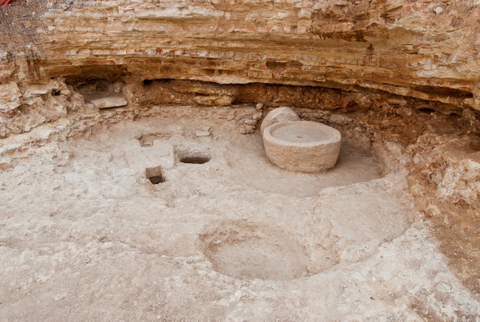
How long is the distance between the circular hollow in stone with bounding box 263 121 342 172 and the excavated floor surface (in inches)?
7.2

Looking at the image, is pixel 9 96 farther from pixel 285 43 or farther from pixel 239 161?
pixel 285 43

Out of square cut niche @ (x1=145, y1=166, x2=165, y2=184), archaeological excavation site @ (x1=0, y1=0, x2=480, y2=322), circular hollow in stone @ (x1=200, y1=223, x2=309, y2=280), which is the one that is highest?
archaeological excavation site @ (x1=0, y1=0, x2=480, y2=322)

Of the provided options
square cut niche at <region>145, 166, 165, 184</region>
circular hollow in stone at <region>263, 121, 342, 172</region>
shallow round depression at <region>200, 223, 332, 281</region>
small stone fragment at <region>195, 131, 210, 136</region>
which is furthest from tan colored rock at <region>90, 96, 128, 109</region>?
shallow round depression at <region>200, 223, 332, 281</region>

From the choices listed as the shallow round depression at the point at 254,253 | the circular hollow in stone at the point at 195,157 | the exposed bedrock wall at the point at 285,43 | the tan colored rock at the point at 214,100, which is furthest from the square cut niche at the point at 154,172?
the tan colored rock at the point at 214,100

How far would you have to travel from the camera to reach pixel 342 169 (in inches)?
228

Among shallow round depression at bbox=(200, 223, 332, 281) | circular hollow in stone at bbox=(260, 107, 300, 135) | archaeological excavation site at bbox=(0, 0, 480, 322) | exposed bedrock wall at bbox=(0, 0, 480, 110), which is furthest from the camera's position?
circular hollow in stone at bbox=(260, 107, 300, 135)

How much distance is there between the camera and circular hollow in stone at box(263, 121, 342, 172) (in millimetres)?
5312

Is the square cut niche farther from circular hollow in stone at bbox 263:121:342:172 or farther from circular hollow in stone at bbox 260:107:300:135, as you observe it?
circular hollow in stone at bbox 260:107:300:135

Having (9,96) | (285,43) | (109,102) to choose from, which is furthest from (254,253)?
(9,96)

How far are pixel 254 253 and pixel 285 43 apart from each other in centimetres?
387

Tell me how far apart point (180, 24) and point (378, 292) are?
5.14 m

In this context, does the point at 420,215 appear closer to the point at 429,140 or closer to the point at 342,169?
the point at 429,140

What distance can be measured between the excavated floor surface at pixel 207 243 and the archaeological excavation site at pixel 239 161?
0.07 feet

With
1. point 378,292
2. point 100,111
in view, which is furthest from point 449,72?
point 100,111
